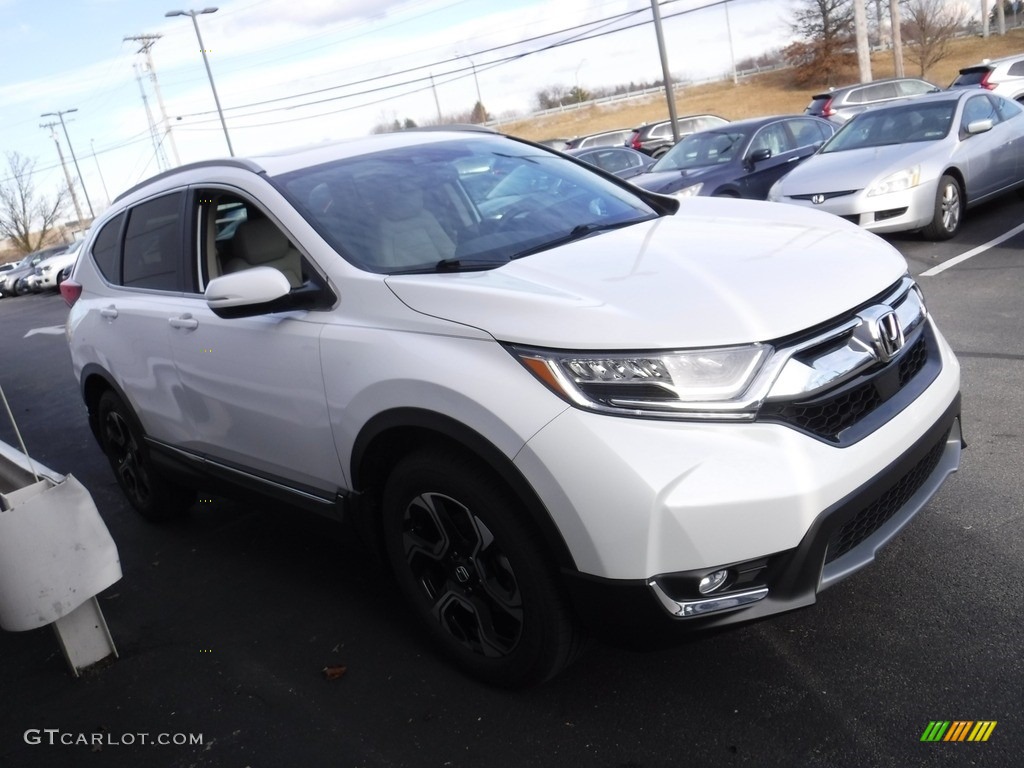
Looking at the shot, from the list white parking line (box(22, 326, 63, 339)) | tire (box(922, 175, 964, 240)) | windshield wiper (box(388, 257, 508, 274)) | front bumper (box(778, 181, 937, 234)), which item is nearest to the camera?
windshield wiper (box(388, 257, 508, 274))

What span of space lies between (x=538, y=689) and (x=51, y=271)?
34.1 metres

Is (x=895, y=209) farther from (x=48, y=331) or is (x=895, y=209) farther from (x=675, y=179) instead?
(x=48, y=331)

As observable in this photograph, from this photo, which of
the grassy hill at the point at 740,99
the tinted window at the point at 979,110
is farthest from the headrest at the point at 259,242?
the grassy hill at the point at 740,99

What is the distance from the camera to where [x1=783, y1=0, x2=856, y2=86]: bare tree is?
194ft

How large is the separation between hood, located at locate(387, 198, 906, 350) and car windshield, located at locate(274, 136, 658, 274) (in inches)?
9.5

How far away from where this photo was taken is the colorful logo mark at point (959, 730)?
2.46 meters

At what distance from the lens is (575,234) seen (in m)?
3.47

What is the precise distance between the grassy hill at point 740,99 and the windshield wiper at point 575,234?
50554 mm

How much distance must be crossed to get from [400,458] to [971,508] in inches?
90.1

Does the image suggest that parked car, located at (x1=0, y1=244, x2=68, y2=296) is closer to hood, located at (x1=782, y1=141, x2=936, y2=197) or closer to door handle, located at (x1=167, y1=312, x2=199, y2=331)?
hood, located at (x1=782, y1=141, x2=936, y2=197)

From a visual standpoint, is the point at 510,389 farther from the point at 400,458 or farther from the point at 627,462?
the point at 400,458

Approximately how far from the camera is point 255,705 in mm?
3232

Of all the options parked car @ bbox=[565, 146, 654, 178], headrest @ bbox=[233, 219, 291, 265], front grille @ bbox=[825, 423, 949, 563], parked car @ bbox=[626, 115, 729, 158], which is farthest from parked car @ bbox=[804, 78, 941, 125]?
front grille @ bbox=[825, 423, 949, 563]

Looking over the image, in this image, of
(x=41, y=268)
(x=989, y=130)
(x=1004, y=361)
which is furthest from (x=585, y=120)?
(x=1004, y=361)
